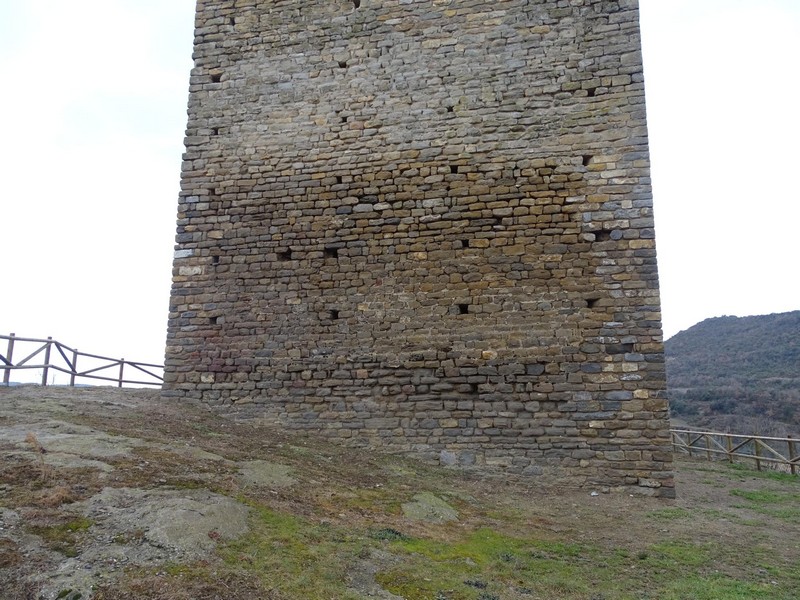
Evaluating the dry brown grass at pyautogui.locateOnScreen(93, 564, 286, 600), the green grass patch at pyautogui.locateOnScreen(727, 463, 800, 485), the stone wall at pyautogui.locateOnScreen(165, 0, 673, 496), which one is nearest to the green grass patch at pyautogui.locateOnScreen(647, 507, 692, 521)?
the stone wall at pyautogui.locateOnScreen(165, 0, 673, 496)

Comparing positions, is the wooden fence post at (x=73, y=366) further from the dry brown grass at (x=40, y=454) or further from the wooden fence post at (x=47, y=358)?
the dry brown grass at (x=40, y=454)

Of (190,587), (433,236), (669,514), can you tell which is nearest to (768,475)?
(669,514)

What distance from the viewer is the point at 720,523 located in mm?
7043

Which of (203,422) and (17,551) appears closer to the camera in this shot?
(17,551)

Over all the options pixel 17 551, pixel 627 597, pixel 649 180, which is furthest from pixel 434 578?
pixel 649 180

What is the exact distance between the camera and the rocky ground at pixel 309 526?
386 centimetres

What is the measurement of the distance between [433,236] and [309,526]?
5.40 m

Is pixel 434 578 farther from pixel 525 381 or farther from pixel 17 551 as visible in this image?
pixel 525 381

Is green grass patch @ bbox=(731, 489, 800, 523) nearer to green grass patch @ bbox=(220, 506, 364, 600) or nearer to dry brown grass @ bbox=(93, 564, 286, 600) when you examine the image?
green grass patch @ bbox=(220, 506, 364, 600)

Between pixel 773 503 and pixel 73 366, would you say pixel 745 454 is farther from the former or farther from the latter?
pixel 73 366

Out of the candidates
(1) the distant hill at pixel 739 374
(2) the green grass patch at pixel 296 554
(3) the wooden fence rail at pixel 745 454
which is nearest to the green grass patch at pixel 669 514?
(2) the green grass patch at pixel 296 554

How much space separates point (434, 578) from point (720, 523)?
4.54m

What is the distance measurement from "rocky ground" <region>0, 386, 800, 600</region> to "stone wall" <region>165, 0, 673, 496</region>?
936mm

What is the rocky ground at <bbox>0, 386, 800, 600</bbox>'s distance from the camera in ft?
12.7
